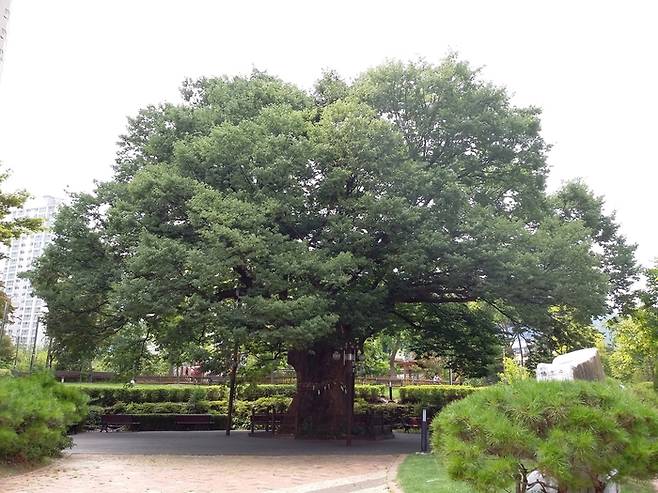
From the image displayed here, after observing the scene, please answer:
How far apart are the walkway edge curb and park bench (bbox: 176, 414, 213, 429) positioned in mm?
11163

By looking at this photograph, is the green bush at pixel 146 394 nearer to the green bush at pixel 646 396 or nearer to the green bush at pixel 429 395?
the green bush at pixel 429 395

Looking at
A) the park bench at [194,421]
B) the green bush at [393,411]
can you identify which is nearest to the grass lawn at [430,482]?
the green bush at [393,411]

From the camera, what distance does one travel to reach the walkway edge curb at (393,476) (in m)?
8.75

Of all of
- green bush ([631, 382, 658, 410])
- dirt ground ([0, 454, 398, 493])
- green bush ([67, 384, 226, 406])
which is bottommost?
dirt ground ([0, 454, 398, 493])

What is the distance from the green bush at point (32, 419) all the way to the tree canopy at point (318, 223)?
2698 millimetres

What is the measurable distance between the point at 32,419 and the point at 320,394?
358 inches

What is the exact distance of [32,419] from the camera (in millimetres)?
10398

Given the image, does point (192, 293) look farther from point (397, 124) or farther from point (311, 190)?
point (397, 124)

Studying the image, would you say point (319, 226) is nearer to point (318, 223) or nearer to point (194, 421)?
point (318, 223)

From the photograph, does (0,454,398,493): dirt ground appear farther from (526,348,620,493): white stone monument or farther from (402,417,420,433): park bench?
(402,417,420,433): park bench

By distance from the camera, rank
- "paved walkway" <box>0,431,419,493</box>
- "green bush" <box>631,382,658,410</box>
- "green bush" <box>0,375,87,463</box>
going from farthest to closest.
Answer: "green bush" <box>0,375,87,463</box>
"paved walkway" <box>0,431,419,493</box>
"green bush" <box>631,382,658,410</box>

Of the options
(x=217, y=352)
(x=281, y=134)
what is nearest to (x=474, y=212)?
(x=281, y=134)

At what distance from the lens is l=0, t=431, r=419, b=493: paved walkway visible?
8.93 metres

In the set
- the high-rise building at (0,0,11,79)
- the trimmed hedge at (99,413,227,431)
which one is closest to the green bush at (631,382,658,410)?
the high-rise building at (0,0,11,79)
